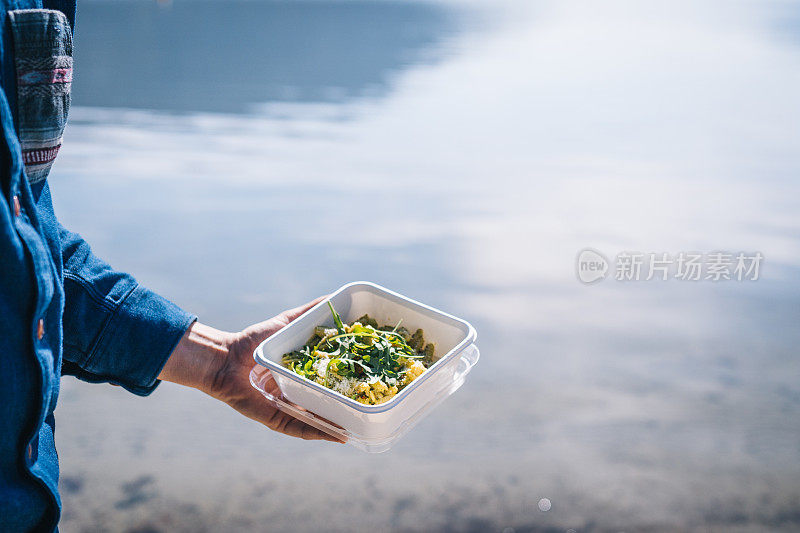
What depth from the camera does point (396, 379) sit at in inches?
46.5

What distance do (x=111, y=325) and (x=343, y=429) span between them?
36 centimetres

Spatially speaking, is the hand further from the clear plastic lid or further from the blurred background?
the blurred background

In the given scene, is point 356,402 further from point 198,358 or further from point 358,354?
point 198,358

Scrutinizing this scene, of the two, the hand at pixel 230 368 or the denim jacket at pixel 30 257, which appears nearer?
the denim jacket at pixel 30 257

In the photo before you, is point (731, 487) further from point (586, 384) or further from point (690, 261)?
point (690, 261)

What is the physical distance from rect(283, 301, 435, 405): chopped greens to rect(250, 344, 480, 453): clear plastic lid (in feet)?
0.15

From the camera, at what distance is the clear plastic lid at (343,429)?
115 centimetres

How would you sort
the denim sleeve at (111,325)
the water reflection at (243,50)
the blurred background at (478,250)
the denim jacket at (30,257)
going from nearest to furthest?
1. the denim jacket at (30,257)
2. the denim sleeve at (111,325)
3. the blurred background at (478,250)
4. the water reflection at (243,50)

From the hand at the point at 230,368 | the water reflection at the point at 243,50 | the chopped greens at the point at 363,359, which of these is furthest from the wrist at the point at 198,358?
the water reflection at the point at 243,50

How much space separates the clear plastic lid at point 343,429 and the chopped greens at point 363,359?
5 centimetres

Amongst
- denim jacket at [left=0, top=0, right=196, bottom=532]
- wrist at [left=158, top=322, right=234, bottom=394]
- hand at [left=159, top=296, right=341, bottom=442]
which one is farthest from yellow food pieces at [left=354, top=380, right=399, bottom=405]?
denim jacket at [left=0, top=0, right=196, bottom=532]

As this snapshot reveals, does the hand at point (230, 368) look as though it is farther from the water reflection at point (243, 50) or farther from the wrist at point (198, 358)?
the water reflection at point (243, 50)

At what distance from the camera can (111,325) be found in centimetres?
114

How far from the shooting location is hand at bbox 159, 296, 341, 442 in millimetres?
1266
